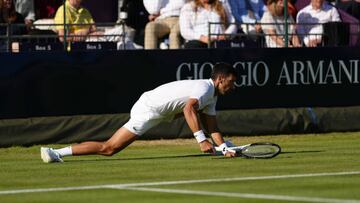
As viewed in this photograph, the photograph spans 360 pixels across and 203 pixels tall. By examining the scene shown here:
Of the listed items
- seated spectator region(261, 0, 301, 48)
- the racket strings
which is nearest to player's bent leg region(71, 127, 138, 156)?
the racket strings

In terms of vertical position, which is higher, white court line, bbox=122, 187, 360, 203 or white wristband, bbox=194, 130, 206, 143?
white court line, bbox=122, 187, 360, 203

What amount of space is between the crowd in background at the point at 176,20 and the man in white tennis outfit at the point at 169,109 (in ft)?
15.8

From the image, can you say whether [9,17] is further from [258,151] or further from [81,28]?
[258,151]

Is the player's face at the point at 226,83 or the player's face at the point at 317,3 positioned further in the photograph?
the player's face at the point at 317,3

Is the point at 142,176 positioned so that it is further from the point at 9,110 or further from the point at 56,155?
the point at 9,110

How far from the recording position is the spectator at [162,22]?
1997 centimetres

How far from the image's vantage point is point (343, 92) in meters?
21.4

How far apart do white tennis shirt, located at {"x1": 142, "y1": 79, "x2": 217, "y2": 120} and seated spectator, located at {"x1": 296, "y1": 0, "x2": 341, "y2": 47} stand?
7310 mm

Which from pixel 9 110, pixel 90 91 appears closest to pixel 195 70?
pixel 90 91

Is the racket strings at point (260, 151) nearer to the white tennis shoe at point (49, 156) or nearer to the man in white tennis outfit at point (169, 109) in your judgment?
the man in white tennis outfit at point (169, 109)

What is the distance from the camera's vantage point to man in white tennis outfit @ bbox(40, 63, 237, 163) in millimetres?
13828

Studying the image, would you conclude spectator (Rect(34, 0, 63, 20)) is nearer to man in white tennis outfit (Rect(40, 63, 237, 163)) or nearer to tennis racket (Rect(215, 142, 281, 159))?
man in white tennis outfit (Rect(40, 63, 237, 163))

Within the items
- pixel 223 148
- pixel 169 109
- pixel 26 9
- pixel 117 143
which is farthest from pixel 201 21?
pixel 223 148

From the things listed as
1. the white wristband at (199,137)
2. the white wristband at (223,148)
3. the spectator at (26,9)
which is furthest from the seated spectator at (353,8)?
the white wristband at (199,137)
